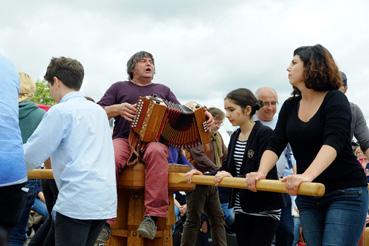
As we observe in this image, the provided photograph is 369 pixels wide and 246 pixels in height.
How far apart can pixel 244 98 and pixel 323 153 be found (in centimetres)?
164

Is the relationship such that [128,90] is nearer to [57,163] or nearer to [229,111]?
[229,111]

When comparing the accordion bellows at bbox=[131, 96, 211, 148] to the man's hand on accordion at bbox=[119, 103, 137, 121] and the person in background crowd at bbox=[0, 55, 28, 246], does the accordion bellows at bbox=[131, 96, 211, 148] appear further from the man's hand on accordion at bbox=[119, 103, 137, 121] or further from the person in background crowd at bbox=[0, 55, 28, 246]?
the person in background crowd at bbox=[0, 55, 28, 246]

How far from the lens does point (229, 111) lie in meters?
5.02

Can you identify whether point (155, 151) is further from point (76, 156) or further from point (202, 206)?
point (202, 206)

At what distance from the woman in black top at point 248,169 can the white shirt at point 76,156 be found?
3.57ft

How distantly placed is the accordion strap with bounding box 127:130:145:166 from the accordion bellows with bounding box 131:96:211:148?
7 centimetres

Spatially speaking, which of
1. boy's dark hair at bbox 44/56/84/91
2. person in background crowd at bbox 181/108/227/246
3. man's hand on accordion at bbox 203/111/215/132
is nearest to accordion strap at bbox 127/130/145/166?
man's hand on accordion at bbox 203/111/215/132

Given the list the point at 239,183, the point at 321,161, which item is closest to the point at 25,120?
the point at 239,183

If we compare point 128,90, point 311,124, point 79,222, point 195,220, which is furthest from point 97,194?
point 195,220

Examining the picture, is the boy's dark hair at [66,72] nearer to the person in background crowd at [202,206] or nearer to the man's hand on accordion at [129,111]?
the man's hand on accordion at [129,111]

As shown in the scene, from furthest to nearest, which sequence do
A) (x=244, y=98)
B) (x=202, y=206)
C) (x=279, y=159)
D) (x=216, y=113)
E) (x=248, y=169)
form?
(x=216, y=113), (x=202, y=206), (x=279, y=159), (x=244, y=98), (x=248, y=169)

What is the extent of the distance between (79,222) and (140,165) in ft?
3.73

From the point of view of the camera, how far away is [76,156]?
372cm

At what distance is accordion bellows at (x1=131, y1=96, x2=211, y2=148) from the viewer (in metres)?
4.62
